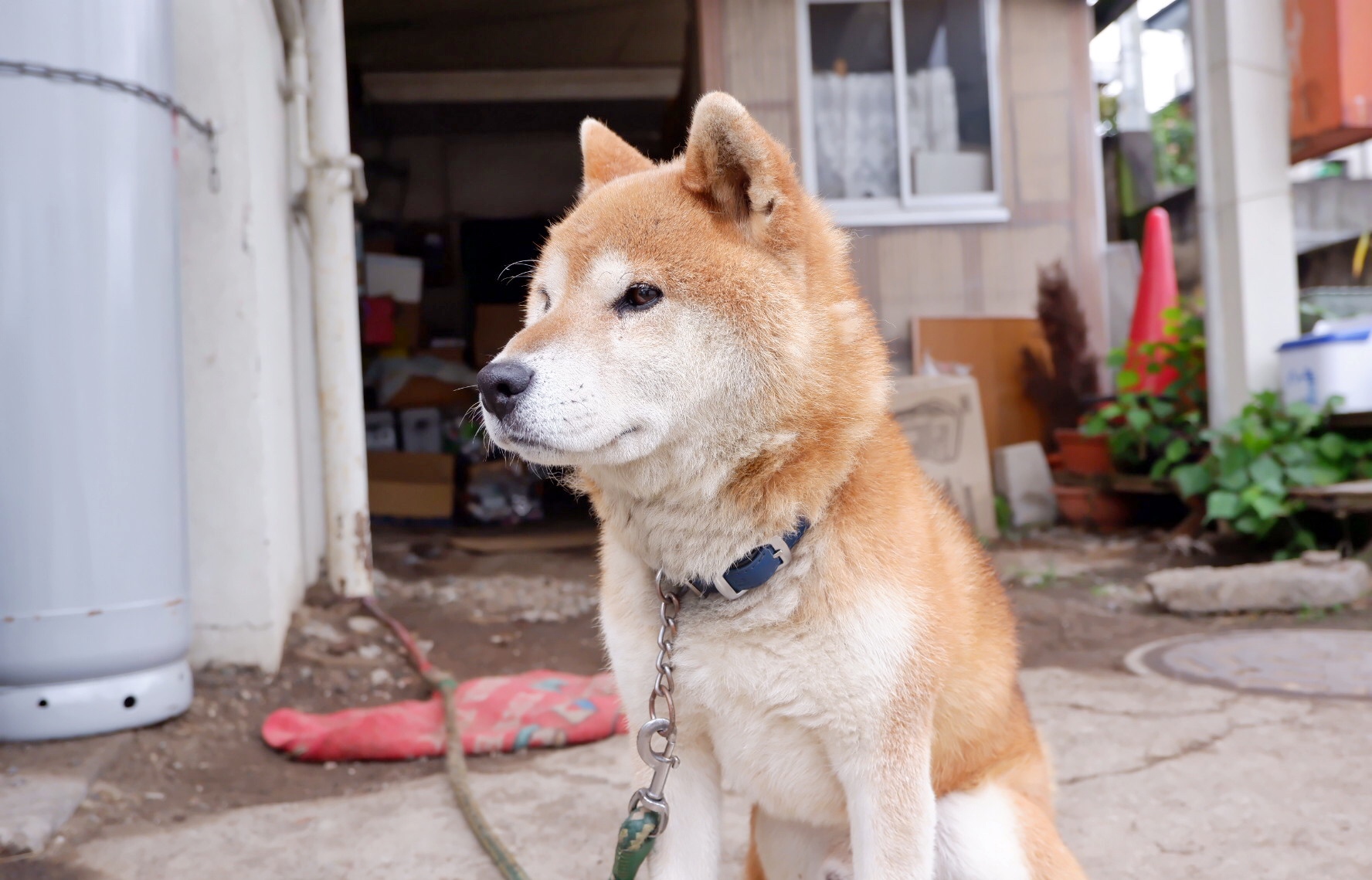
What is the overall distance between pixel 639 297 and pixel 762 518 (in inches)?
15.7

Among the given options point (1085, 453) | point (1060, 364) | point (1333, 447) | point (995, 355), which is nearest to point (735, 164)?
point (1333, 447)

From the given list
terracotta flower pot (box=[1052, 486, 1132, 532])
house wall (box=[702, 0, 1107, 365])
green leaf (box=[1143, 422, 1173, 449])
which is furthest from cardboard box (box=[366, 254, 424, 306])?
green leaf (box=[1143, 422, 1173, 449])

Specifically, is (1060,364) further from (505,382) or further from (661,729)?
(505,382)

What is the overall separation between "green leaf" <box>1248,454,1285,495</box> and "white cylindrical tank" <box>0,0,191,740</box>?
4895 mm

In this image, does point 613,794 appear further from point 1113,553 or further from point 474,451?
point 474,451

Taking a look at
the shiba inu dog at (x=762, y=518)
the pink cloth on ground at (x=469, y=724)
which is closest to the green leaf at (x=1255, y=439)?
the pink cloth on ground at (x=469, y=724)

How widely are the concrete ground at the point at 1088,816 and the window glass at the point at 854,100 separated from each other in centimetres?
488

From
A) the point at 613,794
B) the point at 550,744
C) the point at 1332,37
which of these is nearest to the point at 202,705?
the point at 550,744

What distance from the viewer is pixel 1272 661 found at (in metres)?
3.54

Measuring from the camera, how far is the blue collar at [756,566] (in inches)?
59.5

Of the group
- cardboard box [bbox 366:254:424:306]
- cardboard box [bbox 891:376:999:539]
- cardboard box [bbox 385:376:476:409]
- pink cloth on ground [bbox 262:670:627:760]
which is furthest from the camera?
cardboard box [bbox 366:254:424:306]

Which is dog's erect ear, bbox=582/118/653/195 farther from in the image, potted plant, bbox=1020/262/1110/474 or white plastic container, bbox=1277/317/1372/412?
potted plant, bbox=1020/262/1110/474

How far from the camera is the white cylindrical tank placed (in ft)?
8.55

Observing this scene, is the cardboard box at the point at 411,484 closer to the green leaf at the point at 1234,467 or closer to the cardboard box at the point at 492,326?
the cardboard box at the point at 492,326
